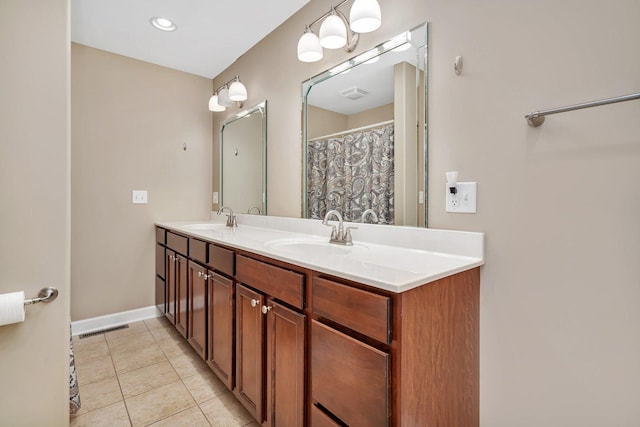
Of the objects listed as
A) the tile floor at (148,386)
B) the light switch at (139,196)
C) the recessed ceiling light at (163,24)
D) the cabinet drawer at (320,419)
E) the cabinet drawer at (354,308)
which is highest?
the recessed ceiling light at (163,24)

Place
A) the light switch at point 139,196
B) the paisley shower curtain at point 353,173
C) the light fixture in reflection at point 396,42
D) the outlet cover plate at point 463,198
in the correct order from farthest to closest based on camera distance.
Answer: the light switch at point 139,196 → the paisley shower curtain at point 353,173 → the light fixture in reflection at point 396,42 → the outlet cover plate at point 463,198

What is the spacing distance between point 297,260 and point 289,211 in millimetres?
1069

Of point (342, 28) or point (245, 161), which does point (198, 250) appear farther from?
point (342, 28)

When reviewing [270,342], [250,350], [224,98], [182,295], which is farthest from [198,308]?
[224,98]

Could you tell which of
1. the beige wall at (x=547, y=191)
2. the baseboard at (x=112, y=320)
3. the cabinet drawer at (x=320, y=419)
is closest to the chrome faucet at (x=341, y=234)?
the beige wall at (x=547, y=191)

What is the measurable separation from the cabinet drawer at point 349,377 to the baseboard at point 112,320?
2324mm

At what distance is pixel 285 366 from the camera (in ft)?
3.76

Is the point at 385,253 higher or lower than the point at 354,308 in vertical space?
higher

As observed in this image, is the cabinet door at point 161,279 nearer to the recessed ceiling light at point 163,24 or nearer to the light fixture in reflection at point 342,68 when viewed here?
the recessed ceiling light at point 163,24

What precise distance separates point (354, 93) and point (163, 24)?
1.54 meters

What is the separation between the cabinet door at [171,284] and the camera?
2295 mm

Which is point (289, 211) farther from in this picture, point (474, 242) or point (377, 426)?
point (377, 426)

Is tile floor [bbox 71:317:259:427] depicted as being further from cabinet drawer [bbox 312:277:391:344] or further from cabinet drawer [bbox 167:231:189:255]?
cabinet drawer [bbox 312:277:391:344]

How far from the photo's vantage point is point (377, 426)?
82 cm
